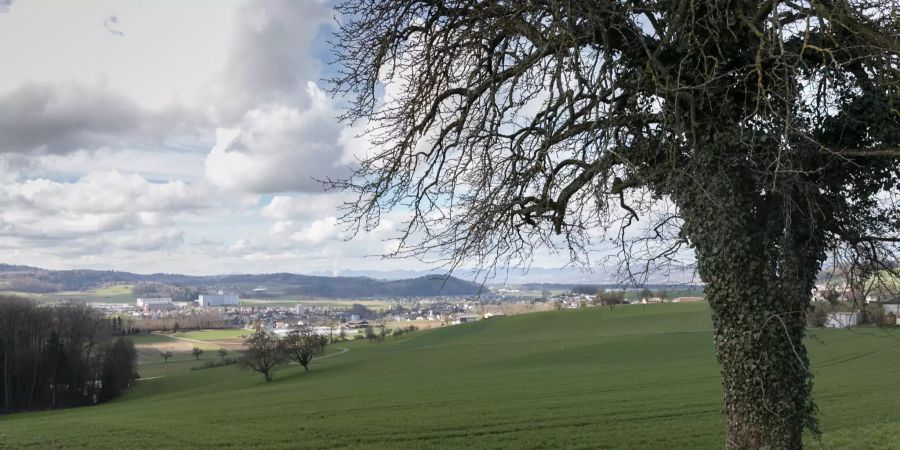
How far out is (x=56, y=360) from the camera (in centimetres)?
5856

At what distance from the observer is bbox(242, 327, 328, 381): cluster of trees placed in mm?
52812

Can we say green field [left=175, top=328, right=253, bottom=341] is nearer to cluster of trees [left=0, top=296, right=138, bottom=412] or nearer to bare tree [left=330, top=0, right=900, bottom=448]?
cluster of trees [left=0, top=296, right=138, bottom=412]

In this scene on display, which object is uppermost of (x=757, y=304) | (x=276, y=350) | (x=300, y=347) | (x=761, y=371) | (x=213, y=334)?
(x=757, y=304)

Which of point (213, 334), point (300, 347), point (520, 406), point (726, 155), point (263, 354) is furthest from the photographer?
point (213, 334)

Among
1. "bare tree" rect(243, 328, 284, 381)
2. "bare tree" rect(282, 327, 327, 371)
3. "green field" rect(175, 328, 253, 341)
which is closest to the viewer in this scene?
"bare tree" rect(243, 328, 284, 381)

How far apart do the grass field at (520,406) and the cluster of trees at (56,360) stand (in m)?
8.39

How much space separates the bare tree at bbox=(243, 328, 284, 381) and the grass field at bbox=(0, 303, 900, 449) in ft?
5.89

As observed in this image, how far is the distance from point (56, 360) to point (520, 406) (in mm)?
55382

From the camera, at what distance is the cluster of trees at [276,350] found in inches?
2079

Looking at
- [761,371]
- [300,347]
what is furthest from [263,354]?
[761,371]

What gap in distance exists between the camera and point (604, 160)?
16.4ft

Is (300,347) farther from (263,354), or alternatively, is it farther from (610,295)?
(610,295)

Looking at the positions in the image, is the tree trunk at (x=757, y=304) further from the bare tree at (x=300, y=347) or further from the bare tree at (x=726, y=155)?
the bare tree at (x=300, y=347)

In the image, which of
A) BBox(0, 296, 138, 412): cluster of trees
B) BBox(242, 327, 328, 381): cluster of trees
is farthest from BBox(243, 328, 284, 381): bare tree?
BBox(0, 296, 138, 412): cluster of trees
